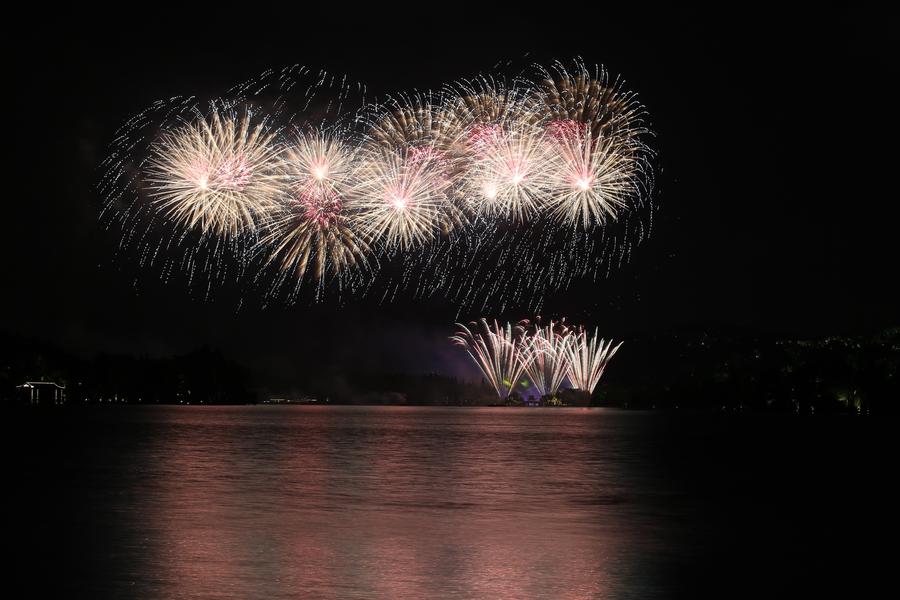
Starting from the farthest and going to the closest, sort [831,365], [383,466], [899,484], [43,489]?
[831,365] → [383,466] → [899,484] → [43,489]

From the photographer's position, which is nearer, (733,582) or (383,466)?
(733,582)

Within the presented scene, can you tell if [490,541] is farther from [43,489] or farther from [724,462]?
[724,462]

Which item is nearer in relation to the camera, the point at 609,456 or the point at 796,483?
the point at 796,483

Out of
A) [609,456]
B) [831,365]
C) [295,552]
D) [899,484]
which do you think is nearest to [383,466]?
[609,456]

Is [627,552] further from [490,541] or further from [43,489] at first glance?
[43,489]

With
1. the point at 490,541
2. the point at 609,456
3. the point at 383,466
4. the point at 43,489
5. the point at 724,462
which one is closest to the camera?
the point at 490,541

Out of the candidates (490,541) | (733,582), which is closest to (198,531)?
(490,541)
